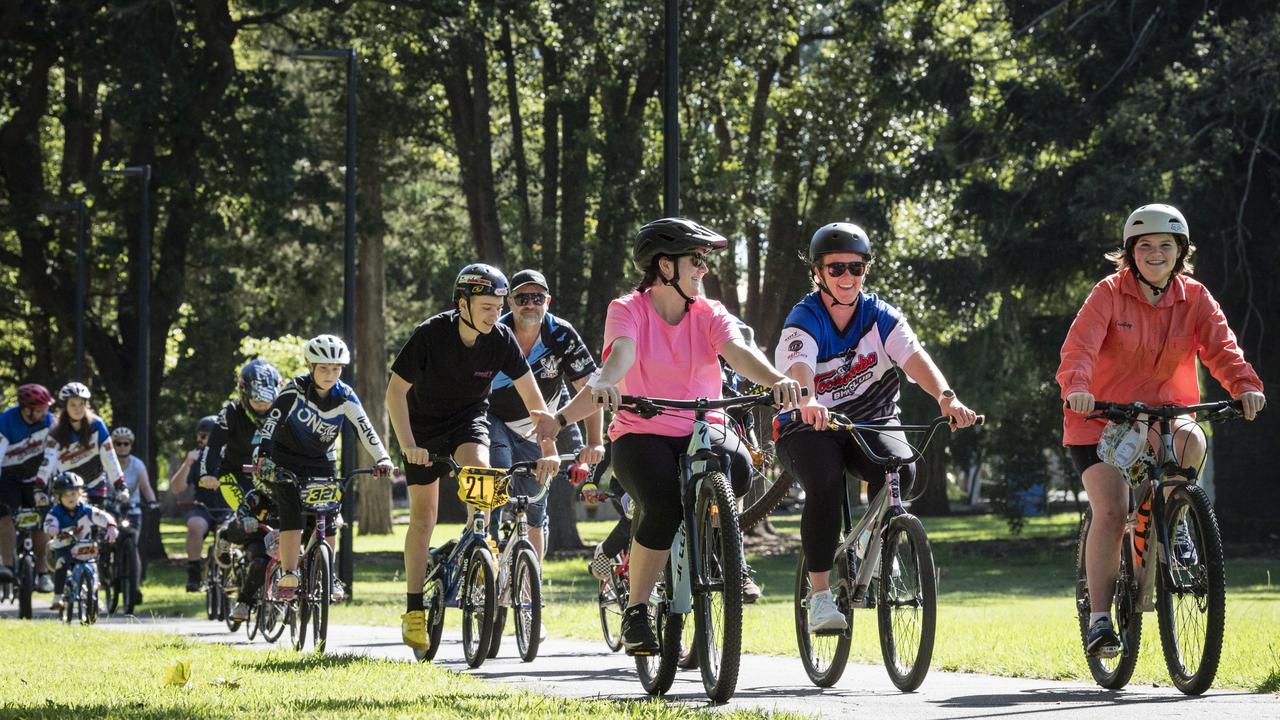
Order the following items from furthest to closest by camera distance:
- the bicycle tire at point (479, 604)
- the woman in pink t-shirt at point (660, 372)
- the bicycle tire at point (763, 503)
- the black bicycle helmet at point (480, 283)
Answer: the bicycle tire at point (479, 604), the black bicycle helmet at point (480, 283), the bicycle tire at point (763, 503), the woman in pink t-shirt at point (660, 372)

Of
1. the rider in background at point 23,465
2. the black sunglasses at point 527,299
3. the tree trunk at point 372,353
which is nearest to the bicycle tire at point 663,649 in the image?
the black sunglasses at point 527,299

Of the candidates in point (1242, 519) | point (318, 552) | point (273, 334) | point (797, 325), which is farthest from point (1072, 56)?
point (273, 334)

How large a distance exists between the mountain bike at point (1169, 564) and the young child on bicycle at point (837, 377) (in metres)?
0.89

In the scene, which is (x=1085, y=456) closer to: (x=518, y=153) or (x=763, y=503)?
(x=763, y=503)

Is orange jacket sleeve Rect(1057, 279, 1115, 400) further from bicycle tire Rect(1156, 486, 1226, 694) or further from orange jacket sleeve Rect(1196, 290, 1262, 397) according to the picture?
bicycle tire Rect(1156, 486, 1226, 694)

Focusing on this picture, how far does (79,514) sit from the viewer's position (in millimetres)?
15961

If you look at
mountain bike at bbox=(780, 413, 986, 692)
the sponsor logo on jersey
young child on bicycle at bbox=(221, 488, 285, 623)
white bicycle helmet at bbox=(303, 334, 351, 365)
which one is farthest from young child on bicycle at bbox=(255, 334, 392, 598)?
mountain bike at bbox=(780, 413, 986, 692)

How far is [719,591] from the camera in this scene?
743 cm

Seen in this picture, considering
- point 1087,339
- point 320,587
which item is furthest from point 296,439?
point 1087,339

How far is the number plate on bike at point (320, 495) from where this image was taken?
38.5ft

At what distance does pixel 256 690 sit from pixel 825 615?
2556 mm

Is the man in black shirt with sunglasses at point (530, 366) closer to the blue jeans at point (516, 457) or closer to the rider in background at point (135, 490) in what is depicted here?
the blue jeans at point (516, 457)

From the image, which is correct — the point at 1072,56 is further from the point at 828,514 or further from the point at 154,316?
the point at 828,514

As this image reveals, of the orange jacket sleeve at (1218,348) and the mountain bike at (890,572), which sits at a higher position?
the orange jacket sleeve at (1218,348)
